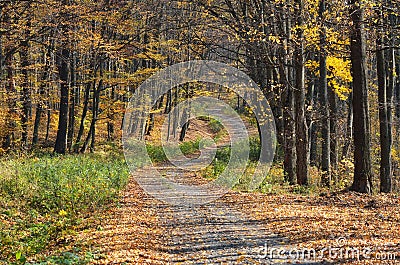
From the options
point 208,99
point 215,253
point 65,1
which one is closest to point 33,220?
point 215,253

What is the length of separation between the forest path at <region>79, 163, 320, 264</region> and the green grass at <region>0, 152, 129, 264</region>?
2.49 feet

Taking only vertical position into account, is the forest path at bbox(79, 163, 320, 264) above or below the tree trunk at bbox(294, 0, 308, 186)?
below

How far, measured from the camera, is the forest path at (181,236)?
7.73 m

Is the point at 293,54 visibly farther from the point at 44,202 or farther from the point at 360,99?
the point at 44,202

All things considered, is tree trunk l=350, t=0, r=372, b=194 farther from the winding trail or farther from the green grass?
the green grass

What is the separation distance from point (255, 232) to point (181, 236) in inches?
58.7

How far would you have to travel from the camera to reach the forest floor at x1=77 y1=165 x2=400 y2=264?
7516mm

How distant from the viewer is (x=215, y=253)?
8.01m

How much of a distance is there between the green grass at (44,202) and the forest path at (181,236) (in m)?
0.76

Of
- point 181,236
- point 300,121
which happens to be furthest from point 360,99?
point 181,236

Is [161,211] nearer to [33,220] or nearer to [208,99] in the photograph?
[33,220]

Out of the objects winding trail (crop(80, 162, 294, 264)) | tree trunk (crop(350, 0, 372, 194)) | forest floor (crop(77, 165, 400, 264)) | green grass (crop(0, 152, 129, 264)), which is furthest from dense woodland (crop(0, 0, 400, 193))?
winding trail (crop(80, 162, 294, 264))

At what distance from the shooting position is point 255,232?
31.6ft

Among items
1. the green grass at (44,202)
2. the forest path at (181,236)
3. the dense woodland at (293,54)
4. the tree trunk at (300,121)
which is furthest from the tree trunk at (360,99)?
the green grass at (44,202)
